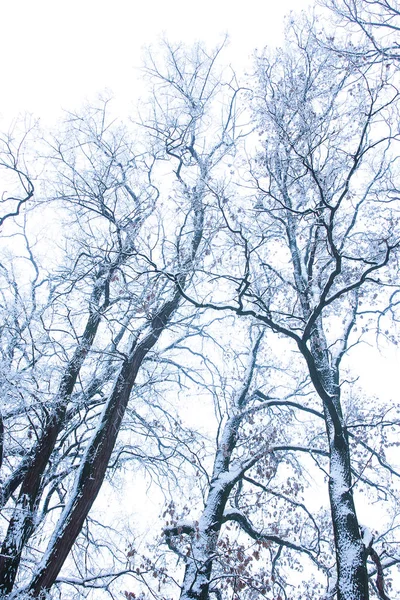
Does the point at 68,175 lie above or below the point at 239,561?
above

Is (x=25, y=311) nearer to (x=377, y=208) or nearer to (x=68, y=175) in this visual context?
(x=68, y=175)

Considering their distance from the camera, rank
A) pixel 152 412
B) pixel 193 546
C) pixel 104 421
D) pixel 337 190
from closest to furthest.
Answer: pixel 104 421
pixel 193 546
pixel 337 190
pixel 152 412

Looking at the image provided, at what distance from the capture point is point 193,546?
7.61 meters

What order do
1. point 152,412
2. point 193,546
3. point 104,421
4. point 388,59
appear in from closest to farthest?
1. point 388,59
2. point 104,421
3. point 193,546
4. point 152,412

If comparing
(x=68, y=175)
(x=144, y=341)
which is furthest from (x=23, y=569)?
(x=68, y=175)

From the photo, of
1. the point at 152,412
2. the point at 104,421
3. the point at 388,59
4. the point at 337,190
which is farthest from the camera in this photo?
the point at 152,412

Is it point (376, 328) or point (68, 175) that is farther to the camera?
point (68, 175)

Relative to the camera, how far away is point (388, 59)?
21.1 feet

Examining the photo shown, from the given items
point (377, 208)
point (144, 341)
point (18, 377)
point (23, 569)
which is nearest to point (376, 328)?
point (377, 208)

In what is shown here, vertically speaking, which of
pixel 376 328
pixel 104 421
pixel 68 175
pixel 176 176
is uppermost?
pixel 176 176

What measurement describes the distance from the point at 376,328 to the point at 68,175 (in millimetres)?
7522

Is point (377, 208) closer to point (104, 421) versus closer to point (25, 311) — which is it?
point (104, 421)

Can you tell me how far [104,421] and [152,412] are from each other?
2.97 m

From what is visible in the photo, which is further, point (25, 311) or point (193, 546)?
point (25, 311)
